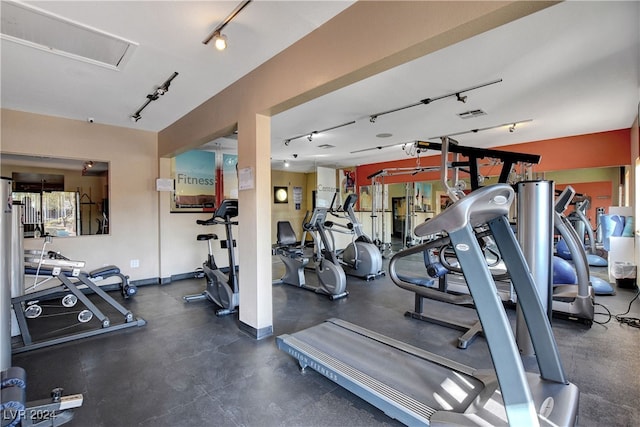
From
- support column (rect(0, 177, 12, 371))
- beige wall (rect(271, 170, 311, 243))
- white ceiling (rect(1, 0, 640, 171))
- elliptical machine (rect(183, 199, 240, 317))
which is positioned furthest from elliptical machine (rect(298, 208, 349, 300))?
beige wall (rect(271, 170, 311, 243))

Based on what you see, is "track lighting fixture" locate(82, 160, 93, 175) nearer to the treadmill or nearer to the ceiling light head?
the ceiling light head

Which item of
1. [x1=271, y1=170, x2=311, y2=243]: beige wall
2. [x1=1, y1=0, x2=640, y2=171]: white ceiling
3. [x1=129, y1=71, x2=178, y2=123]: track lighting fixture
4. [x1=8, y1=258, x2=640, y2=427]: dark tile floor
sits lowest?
[x1=8, y1=258, x2=640, y2=427]: dark tile floor

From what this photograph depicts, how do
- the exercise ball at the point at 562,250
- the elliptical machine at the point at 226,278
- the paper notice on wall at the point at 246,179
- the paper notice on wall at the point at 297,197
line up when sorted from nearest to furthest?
the paper notice on wall at the point at 246,179 < the elliptical machine at the point at 226,278 < the exercise ball at the point at 562,250 < the paper notice on wall at the point at 297,197

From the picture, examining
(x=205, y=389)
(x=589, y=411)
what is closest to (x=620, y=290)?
(x=589, y=411)

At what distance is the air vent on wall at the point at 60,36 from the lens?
206 cm

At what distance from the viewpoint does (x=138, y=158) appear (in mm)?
4891

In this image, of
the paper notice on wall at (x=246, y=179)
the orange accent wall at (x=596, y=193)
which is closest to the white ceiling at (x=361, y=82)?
the paper notice on wall at (x=246, y=179)

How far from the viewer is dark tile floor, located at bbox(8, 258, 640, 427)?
5.93 ft

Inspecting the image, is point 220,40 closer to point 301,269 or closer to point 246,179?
point 246,179

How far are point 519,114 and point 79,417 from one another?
18.4 feet

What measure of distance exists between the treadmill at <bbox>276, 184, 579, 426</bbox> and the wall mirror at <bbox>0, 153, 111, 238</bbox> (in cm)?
658

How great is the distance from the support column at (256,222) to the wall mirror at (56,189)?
5.11m

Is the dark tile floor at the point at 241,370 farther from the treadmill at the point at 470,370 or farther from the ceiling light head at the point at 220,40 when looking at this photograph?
the ceiling light head at the point at 220,40

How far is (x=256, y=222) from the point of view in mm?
2832
